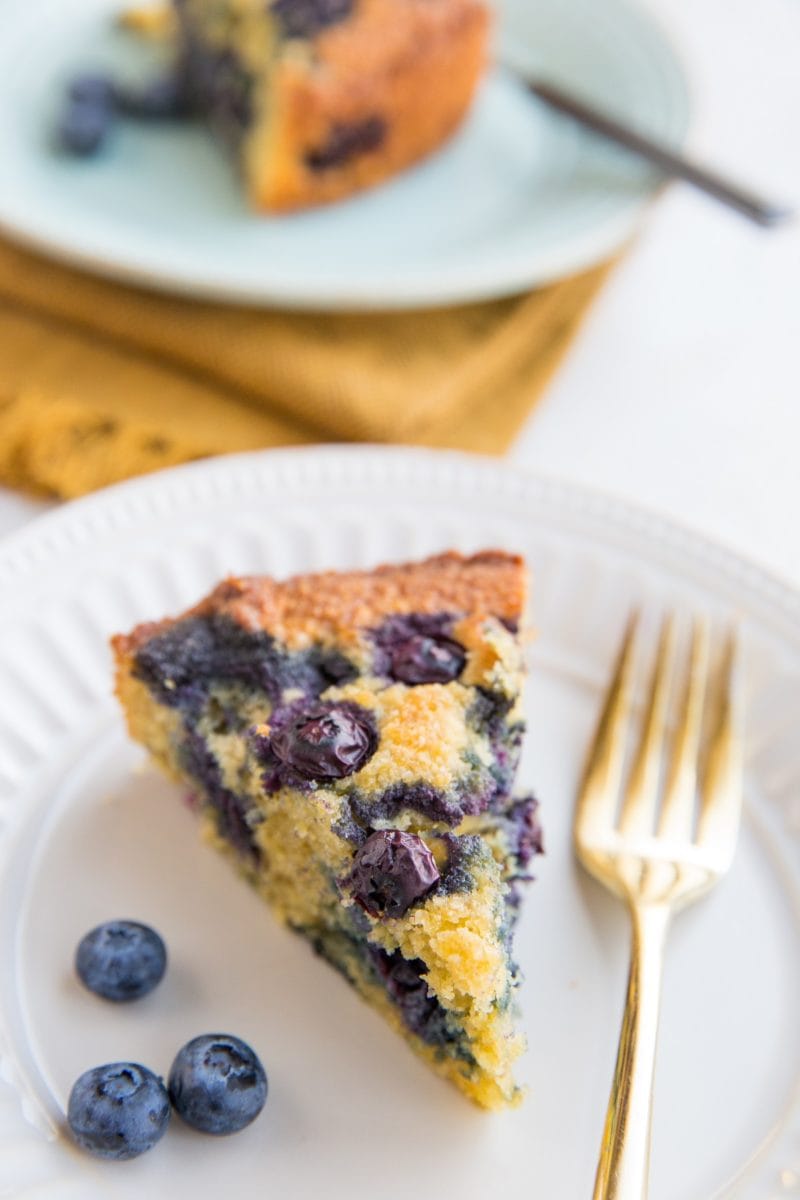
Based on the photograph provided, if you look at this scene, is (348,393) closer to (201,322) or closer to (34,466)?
(201,322)

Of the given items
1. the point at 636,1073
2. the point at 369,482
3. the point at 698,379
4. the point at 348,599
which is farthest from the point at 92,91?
the point at 636,1073

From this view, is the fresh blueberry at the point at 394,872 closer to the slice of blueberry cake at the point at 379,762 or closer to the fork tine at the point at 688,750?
the slice of blueberry cake at the point at 379,762

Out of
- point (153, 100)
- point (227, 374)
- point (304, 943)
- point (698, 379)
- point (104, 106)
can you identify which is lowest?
point (304, 943)

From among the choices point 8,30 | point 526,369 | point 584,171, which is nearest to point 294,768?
point 526,369

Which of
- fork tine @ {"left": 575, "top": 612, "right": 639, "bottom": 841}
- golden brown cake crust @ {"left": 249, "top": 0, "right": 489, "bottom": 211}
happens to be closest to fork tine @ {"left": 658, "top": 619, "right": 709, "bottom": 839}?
fork tine @ {"left": 575, "top": 612, "right": 639, "bottom": 841}

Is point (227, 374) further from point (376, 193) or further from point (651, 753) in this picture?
point (651, 753)

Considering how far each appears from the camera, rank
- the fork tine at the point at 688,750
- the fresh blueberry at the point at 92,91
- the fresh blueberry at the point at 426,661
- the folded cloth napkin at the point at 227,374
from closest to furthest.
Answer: the fresh blueberry at the point at 426,661
the fork tine at the point at 688,750
the folded cloth napkin at the point at 227,374
the fresh blueberry at the point at 92,91

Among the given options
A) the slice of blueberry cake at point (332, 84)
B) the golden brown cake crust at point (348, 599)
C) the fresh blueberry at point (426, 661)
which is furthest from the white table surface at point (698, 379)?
the fresh blueberry at point (426, 661)
